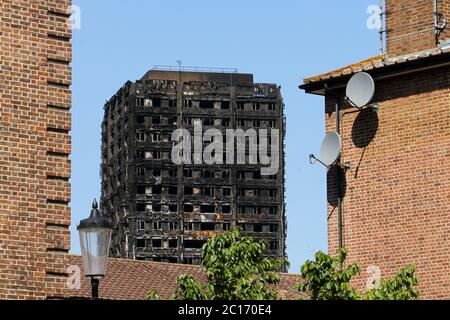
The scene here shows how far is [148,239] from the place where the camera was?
16250cm

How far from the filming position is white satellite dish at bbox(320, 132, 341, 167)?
34438 millimetres

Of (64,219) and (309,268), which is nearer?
(64,219)

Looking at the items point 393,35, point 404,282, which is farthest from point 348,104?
point 404,282

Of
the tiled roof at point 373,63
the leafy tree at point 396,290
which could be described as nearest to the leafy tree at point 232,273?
the leafy tree at point 396,290

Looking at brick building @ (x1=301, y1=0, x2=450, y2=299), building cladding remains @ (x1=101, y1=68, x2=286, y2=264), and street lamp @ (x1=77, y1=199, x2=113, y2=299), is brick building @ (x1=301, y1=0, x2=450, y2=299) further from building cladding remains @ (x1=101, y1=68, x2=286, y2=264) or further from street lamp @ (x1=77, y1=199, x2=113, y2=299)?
building cladding remains @ (x1=101, y1=68, x2=286, y2=264)

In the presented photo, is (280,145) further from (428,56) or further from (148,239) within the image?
(428,56)

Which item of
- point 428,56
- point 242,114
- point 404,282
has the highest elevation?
point 242,114

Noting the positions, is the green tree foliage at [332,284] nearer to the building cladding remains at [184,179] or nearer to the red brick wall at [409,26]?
the red brick wall at [409,26]

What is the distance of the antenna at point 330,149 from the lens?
34.4 m

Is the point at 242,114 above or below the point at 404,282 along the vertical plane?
above

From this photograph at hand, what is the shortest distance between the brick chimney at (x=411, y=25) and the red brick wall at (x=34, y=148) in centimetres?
1399

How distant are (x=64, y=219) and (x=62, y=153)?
1096 millimetres

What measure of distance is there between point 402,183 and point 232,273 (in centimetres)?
848

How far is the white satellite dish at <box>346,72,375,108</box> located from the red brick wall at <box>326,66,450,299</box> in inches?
26.2
